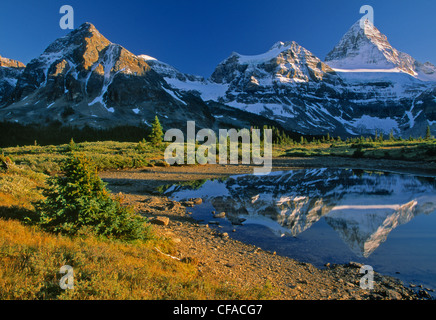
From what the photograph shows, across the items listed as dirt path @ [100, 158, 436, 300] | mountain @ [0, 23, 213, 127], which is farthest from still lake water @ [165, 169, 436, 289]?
mountain @ [0, 23, 213, 127]

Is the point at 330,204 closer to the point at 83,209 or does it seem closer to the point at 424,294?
the point at 424,294

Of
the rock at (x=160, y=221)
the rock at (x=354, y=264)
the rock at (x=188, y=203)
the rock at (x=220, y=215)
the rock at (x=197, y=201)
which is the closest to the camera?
the rock at (x=354, y=264)

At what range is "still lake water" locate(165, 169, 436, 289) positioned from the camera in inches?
340

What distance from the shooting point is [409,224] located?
40.6 ft

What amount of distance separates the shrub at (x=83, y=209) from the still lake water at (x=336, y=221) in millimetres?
4466

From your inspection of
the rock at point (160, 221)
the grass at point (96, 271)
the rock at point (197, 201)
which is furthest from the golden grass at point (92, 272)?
the rock at point (197, 201)

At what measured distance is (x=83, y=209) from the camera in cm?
758

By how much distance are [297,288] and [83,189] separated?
6.83 m

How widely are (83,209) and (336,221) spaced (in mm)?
11180

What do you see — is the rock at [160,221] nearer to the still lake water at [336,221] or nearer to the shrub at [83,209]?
the still lake water at [336,221]

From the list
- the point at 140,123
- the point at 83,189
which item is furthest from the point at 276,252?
the point at 140,123

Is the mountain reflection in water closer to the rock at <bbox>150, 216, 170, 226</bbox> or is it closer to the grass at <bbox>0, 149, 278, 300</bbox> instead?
the rock at <bbox>150, 216, 170, 226</bbox>

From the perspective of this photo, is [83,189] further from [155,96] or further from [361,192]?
[155,96]

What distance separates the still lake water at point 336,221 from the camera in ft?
28.3
